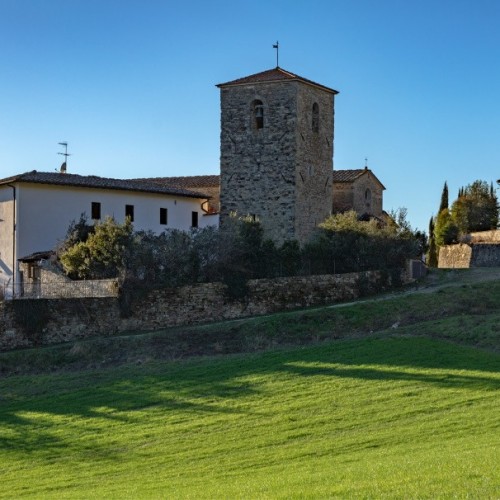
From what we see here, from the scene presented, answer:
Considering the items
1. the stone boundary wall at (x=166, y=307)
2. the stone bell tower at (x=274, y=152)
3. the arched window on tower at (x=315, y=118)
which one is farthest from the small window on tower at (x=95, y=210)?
the stone boundary wall at (x=166, y=307)

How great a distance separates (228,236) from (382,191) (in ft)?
79.4

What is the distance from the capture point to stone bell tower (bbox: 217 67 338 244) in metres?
47.1

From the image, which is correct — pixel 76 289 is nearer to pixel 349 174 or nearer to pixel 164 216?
pixel 164 216

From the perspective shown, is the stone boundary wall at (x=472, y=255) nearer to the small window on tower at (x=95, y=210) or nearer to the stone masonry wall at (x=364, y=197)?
the stone masonry wall at (x=364, y=197)

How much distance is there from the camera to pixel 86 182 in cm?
4862

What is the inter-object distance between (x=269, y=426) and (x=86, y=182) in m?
30.5

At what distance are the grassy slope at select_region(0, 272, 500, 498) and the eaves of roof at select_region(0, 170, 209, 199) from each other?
49.2ft

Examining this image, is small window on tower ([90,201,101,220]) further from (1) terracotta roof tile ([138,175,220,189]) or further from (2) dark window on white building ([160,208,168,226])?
(1) terracotta roof tile ([138,175,220,189])

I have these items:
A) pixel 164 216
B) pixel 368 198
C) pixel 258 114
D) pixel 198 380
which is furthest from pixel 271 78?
pixel 198 380

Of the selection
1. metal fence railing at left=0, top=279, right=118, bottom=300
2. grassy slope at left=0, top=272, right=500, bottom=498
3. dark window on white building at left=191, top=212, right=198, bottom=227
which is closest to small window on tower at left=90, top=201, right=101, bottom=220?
dark window on white building at left=191, top=212, right=198, bottom=227

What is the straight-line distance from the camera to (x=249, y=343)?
106 feet

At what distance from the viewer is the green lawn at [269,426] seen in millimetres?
14289

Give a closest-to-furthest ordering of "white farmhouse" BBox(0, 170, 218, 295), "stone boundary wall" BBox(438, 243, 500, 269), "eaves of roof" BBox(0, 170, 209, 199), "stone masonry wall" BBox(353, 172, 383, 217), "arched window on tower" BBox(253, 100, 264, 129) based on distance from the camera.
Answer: "white farmhouse" BBox(0, 170, 218, 295)
"eaves of roof" BBox(0, 170, 209, 199)
"arched window on tower" BBox(253, 100, 264, 129)
"stone boundary wall" BBox(438, 243, 500, 269)
"stone masonry wall" BBox(353, 172, 383, 217)

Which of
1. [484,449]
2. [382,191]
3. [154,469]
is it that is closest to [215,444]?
[154,469]
